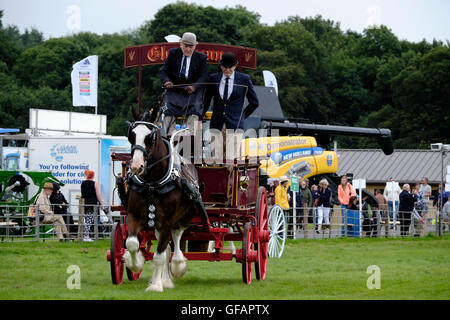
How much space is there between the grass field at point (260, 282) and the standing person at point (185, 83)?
2425mm

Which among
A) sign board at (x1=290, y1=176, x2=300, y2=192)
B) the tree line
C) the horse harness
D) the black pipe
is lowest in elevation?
the horse harness

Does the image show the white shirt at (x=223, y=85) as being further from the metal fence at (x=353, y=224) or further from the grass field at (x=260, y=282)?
the metal fence at (x=353, y=224)

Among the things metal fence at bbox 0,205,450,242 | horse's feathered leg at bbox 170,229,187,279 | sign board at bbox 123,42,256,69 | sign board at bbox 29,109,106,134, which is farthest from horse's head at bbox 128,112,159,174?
sign board at bbox 29,109,106,134

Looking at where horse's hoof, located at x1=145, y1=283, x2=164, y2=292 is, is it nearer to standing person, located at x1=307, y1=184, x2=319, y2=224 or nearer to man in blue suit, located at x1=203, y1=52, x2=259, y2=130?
man in blue suit, located at x1=203, y1=52, x2=259, y2=130

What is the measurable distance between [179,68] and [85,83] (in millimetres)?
21747

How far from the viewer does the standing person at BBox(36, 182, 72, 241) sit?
21844 mm

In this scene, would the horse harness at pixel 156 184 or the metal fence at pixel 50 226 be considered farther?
the metal fence at pixel 50 226

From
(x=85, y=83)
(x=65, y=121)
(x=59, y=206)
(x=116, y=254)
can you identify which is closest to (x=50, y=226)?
(x=59, y=206)

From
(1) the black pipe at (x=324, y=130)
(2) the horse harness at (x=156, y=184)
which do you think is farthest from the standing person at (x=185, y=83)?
(1) the black pipe at (x=324, y=130)

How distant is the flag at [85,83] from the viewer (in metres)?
34.6

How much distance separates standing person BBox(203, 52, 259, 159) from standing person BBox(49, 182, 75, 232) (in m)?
9.01
